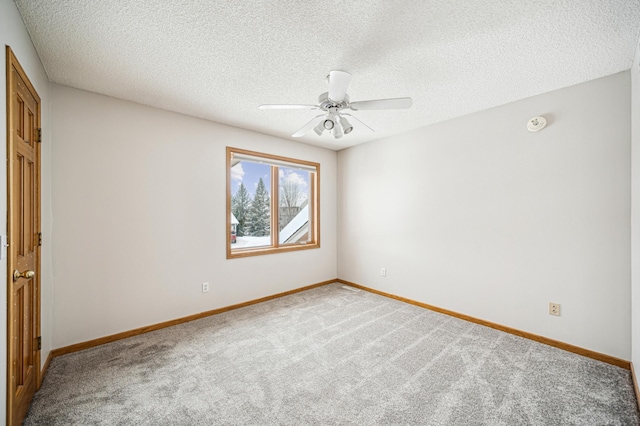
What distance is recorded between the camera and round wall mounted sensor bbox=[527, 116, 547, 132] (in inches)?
102

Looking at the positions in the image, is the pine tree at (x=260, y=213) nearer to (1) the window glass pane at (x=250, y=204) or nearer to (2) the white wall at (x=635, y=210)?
(1) the window glass pane at (x=250, y=204)

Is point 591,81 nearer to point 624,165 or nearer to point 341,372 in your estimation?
point 624,165

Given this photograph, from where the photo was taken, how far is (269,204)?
4.21 metres

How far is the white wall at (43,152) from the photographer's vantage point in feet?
4.42

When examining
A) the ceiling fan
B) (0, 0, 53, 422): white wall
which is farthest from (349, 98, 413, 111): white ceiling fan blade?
(0, 0, 53, 422): white wall

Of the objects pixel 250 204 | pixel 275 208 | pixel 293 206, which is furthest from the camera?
pixel 293 206

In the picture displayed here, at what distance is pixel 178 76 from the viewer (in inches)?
90.4

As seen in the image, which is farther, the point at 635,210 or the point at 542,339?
the point at 542,339

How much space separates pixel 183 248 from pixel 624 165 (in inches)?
168

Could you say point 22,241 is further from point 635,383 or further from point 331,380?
point 635,383

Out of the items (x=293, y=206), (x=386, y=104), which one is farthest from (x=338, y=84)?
(x=293, y=206)

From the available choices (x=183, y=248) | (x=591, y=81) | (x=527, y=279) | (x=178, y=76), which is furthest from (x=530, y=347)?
(x=178, y=76)

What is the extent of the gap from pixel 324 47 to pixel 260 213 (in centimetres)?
267

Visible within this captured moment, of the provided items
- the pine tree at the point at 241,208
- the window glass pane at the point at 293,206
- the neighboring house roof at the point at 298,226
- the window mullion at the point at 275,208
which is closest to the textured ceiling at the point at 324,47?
the pine tree at the point at 241,208
